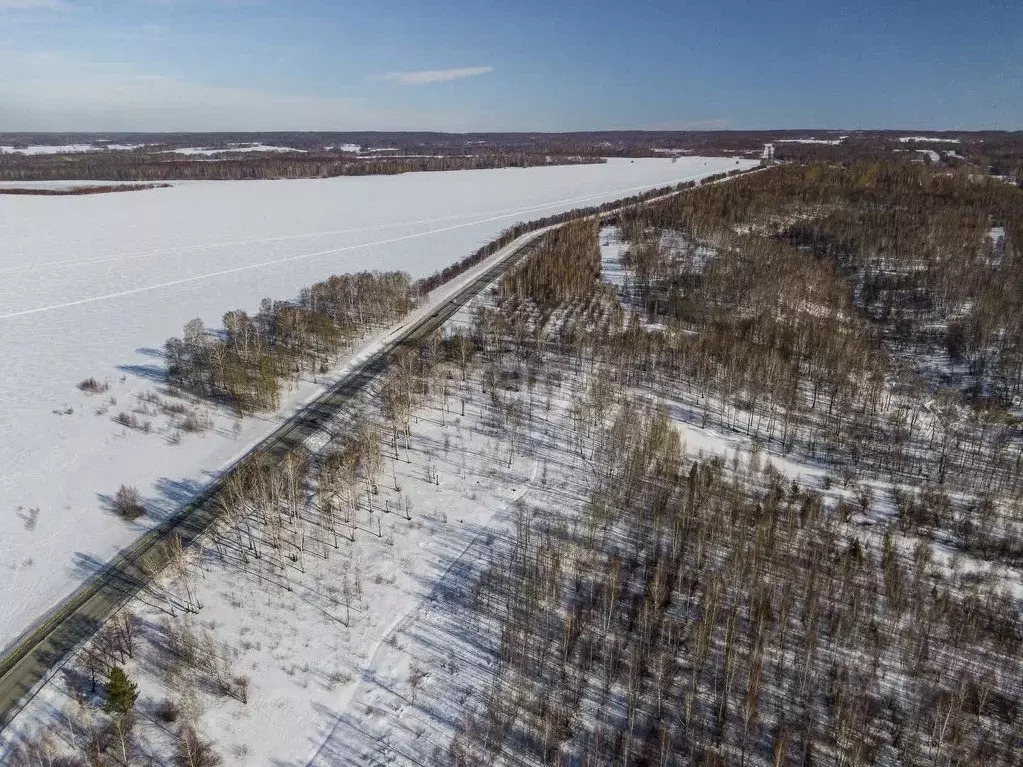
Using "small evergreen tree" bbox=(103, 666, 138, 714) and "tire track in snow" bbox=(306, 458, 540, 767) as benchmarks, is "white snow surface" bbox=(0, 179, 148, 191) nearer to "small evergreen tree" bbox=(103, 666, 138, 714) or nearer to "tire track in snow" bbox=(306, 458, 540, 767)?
"tire track in snow" bbox=(306, 458, 540, 767)

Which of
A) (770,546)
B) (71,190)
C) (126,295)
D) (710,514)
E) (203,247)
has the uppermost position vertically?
(71,190)

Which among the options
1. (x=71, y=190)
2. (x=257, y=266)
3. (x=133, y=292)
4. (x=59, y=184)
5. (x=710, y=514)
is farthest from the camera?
(x=59, y=184)

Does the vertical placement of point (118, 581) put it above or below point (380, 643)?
above

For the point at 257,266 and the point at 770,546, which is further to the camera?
the point at 257,266

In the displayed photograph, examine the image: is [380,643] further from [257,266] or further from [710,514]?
[257,266]

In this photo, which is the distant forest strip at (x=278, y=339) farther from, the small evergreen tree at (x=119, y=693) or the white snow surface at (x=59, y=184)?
the white snow surface at (x=59, y=184)

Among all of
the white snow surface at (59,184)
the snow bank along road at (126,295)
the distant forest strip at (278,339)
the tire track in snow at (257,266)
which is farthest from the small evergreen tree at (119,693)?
the white snow surface at (59,184)

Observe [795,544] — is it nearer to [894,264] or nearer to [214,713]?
[214,713]

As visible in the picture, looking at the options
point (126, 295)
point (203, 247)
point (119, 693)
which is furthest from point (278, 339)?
point (203, 247)
